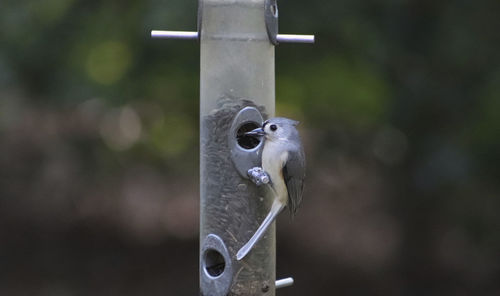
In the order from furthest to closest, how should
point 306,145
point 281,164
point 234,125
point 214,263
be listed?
point 306,145, point 214,263, point 234,125, point 281,164

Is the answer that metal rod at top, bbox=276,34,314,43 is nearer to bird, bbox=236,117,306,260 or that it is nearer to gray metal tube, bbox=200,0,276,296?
gray metal tube, bbox=200,0,276,296

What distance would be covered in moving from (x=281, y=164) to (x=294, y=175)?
0.27ft

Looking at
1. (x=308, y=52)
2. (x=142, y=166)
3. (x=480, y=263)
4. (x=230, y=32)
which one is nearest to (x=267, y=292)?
(x=230, y=32)

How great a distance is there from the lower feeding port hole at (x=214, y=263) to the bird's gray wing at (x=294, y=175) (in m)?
0.46

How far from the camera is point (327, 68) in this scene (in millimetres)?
7844

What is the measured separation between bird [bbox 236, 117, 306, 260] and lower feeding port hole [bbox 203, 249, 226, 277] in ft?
0.73

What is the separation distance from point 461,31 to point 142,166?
451 centimetres

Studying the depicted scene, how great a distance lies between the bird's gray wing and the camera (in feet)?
13.6

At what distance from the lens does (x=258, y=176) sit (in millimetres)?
4199

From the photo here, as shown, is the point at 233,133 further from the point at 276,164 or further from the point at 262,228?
the point at 262,228

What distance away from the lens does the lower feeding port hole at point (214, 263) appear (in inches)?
174

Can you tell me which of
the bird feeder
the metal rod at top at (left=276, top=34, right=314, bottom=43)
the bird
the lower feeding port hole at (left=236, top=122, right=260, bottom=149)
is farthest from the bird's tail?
the metal rod at top at (left=276, top=34, right=314, bottom=43)

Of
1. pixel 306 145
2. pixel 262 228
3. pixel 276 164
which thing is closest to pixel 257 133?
pixel 276 164

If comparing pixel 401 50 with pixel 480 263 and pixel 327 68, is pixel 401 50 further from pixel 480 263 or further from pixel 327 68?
pixel 480 263
